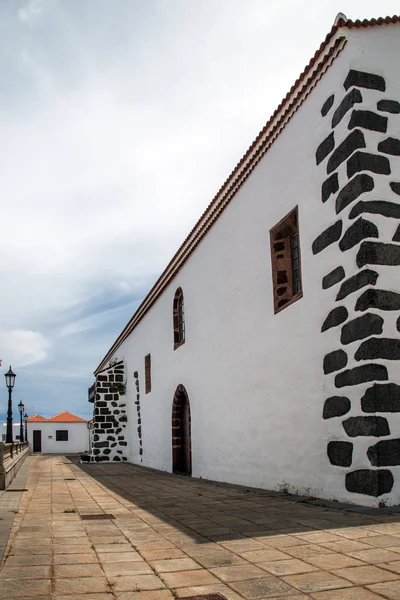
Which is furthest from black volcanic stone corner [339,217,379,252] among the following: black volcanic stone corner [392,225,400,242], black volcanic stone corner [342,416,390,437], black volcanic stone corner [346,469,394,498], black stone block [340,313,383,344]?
black volcanic stone corner [346,469,394,498]

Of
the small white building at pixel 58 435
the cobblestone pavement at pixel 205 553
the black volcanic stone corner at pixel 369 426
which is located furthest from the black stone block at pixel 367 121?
the small white building at pixel 58 435

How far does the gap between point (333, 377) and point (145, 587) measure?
3436 mm

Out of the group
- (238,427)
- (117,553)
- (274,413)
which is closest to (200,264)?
(238,427)

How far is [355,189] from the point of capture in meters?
5.65

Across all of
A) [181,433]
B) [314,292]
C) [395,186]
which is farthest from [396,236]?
[181,433]

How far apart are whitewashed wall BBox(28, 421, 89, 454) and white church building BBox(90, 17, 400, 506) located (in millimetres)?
31951

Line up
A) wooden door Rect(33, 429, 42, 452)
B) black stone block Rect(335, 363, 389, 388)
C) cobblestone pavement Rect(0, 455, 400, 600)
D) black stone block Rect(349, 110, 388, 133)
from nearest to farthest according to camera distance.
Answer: cobblestone pavement Rect(0, 455, 400, 600), black stone block Rect(335, 363, 389, 388), black stone block Rect(349, 110, 388, 133), wooden door Rect(33, 429, 42, 452)

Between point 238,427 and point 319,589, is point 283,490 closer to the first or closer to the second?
point 238,427

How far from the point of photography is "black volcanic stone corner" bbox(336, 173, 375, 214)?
5.58 m

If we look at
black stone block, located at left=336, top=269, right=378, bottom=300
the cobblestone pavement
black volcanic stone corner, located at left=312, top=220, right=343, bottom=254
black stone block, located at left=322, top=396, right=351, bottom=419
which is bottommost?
the cobblestone pavement

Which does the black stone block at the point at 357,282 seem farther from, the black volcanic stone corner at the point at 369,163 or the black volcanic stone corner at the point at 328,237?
the black volcanic stone corner at the point at 369,163

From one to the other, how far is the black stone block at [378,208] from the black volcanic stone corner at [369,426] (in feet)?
6.58

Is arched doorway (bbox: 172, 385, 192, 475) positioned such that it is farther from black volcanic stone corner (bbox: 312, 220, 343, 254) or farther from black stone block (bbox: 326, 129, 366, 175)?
black stone block (bbox: 326, 129, 366, 175)

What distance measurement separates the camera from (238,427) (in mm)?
8578
